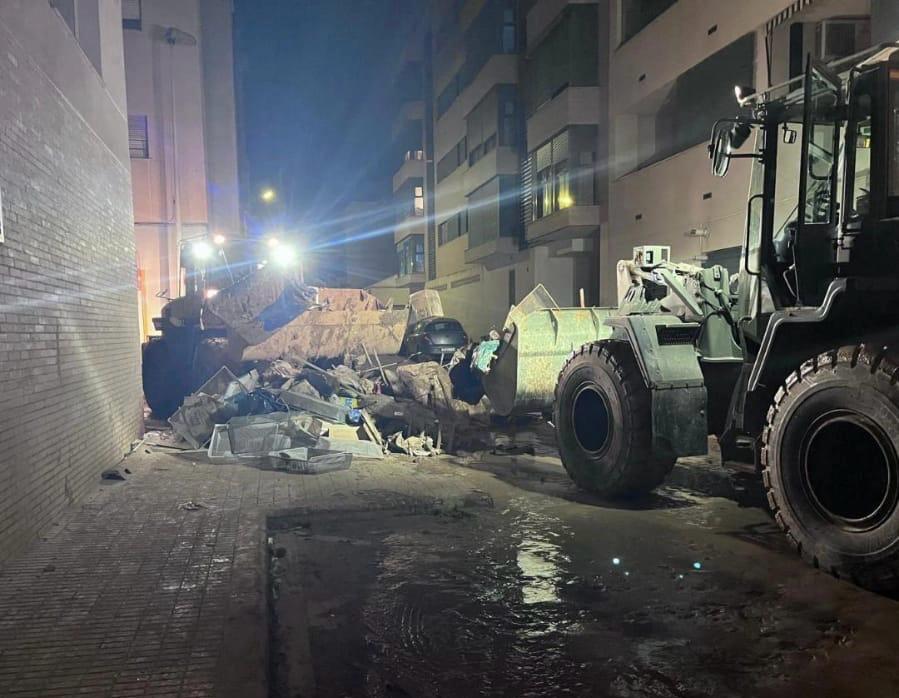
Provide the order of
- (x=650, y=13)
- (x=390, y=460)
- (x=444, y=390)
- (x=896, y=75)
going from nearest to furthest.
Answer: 1. (x=896, y=75)
2. (x=390, y=460)
3. (x=444, y=390)
4. (x=650, y=13)

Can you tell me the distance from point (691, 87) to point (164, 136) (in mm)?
15257

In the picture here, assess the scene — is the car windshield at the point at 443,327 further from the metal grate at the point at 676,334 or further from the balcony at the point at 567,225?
the metal grate at the point at 676,334

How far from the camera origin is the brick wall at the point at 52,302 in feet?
16.9

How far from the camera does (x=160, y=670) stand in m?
3.41

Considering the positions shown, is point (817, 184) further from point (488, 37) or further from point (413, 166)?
point (413, 166)

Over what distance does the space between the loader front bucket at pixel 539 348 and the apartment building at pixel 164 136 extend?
13070mm

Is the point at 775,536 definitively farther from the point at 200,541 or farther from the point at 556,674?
the point at 200,541

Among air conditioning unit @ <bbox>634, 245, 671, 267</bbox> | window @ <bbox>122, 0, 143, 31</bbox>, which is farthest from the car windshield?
window @ <bbox>122, 0, 143, 31</bbox>

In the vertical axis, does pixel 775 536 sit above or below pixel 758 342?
below

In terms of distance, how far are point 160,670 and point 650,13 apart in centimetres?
1766

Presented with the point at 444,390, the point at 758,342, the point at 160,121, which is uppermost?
the point at 160,121

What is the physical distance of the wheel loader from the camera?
415 centimetres

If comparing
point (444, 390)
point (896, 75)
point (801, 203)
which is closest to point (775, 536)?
point (801, 203)

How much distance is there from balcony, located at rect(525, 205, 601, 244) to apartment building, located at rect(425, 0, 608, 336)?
34 millimetres
